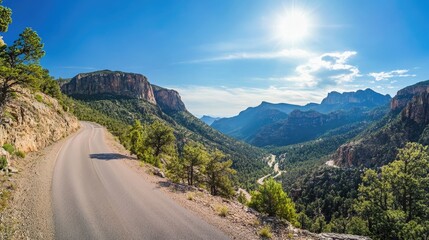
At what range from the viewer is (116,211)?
1326 cm

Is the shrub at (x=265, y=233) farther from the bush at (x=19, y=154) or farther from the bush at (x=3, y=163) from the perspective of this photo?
the bush at (x=19, y=154)

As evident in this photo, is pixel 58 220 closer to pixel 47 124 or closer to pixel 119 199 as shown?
pixel 119 199

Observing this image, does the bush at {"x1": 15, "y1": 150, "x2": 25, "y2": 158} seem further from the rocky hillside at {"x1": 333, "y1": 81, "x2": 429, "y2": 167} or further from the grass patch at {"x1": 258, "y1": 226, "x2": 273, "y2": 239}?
the rocky hillside at {"x1": 333, "y1": 81, "x2": 429, "y2": 167}

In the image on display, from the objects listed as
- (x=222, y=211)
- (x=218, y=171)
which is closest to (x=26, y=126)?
(x=218, y=171)

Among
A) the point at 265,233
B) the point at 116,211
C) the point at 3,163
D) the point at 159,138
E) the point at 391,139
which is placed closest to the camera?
the point at 265,233

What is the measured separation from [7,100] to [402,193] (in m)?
42.7

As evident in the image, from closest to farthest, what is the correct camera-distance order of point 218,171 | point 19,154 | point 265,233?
point 265,233, point 19,154, point 218,171

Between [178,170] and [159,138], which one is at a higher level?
[159,138]

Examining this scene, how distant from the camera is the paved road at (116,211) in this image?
434 inches

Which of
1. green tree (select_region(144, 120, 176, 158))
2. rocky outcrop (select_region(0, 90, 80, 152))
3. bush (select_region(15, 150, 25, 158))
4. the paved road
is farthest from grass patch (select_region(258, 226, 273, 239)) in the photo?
green tree (select_region(144, 120, 176, 158))

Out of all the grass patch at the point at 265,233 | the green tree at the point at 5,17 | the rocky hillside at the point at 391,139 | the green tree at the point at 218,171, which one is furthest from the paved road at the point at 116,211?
the rocky hillside at the point at 391,139

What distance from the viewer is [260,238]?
38.1 ft

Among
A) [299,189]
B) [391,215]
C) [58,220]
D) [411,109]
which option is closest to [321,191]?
[299,189]

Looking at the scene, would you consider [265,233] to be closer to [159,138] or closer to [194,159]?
[194,159]
